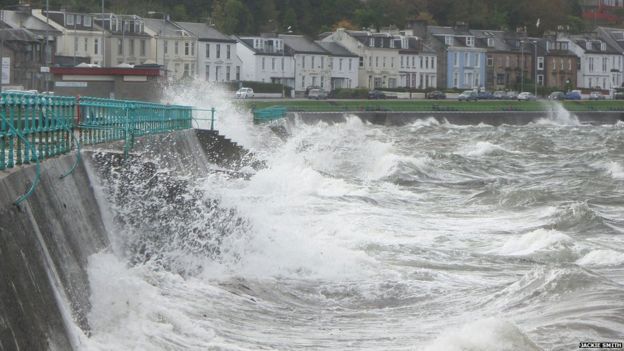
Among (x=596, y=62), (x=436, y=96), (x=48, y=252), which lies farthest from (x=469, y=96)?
(x=48, y=252)

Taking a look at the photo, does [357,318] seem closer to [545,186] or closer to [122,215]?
[122,215]

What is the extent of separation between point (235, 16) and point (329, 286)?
10813cm

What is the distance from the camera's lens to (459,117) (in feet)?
297

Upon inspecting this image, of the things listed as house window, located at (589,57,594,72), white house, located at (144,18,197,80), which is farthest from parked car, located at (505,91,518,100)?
white house, located at (144,18,197,80)

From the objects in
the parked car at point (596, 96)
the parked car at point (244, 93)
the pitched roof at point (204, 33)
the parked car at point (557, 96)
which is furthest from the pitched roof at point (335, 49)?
the parked car at point (596, 96)

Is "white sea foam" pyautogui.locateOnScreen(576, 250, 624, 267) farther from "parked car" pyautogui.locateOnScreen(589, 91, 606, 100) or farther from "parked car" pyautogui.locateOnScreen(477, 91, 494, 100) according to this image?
"parked car" pyautogui.locateOnScreen(589, 91, 606, 100)

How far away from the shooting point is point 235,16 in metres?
123

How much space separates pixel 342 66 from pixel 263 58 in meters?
11.4

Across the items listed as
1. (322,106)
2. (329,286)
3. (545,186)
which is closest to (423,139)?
(322,106)

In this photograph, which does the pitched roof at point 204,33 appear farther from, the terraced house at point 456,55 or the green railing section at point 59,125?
the green railing section at point 59,125

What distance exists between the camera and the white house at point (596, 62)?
430 feet

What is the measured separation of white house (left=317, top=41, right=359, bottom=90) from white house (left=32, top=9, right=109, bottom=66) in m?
27.1

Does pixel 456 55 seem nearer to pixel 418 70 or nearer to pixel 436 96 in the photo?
pixel 418 70

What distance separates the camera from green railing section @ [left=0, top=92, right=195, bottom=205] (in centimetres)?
1266
